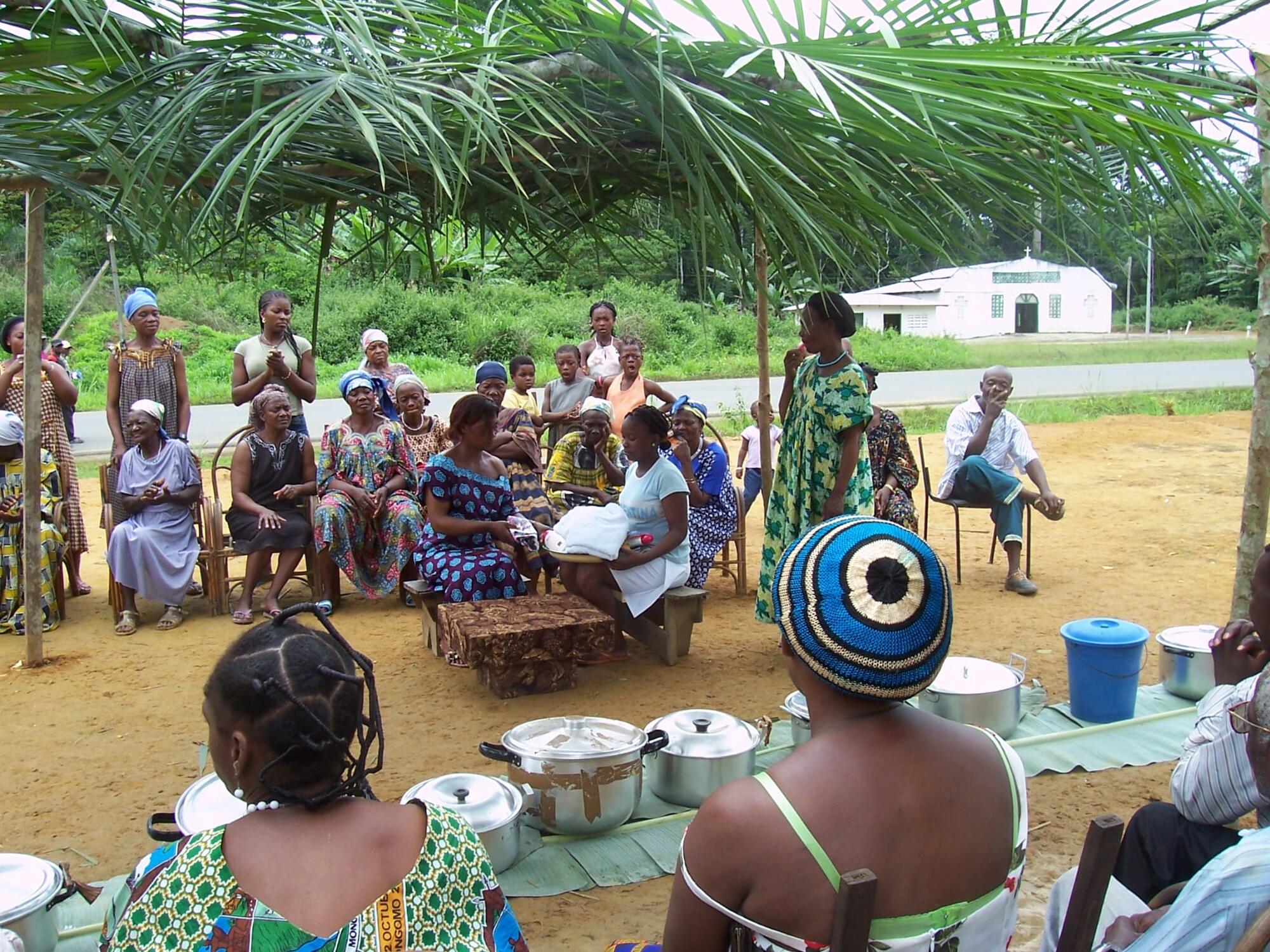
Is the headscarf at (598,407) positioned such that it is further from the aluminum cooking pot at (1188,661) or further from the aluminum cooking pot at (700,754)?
the aluminum cooking pot at (1188,661)

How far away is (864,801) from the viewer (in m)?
1.32

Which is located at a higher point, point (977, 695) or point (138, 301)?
point (138, 301)

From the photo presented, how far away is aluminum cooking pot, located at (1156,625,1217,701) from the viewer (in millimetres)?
3955

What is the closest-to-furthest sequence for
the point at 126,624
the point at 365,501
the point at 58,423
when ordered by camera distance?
1. the point at 126,624
2. the point at 365,501
3. the point at 58,423

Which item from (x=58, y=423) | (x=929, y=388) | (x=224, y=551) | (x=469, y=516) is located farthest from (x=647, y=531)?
(x=929, y=388)

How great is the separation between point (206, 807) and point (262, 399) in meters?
3.68

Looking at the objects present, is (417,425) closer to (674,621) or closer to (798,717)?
(674,621)

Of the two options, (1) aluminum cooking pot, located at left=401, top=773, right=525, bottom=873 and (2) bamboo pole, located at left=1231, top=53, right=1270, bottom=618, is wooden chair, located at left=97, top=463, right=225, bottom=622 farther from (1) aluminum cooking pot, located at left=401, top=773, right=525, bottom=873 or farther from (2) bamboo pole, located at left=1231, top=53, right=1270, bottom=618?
(2) bamboo pole, located at left=1231, top=53, right=1270, bottom=618

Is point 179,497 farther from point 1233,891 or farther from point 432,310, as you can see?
point 432,310

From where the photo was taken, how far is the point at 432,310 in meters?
22.2

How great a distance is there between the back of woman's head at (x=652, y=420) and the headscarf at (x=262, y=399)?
6.46 ft

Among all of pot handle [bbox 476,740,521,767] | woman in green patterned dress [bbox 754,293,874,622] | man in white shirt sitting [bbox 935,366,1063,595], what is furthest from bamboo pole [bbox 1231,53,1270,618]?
pot handle [bbox 476,740,521,767]

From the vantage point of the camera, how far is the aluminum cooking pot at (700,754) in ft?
10.2

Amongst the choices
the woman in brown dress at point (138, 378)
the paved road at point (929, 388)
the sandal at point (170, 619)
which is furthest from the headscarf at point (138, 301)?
the paved road at point (929, 388)
